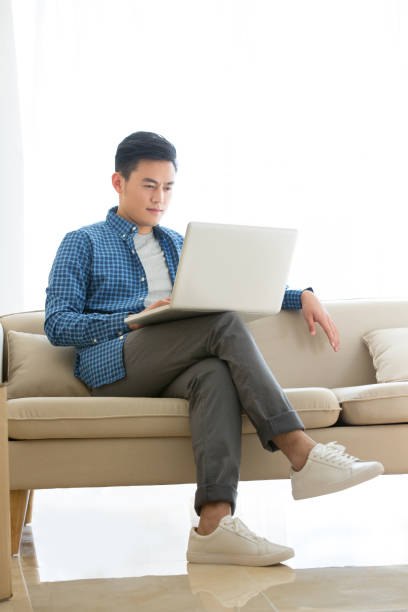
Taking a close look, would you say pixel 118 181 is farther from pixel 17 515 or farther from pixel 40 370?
pixel 17 515

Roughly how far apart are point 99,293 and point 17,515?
0.71 meters

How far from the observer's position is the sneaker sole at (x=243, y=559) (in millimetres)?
1553

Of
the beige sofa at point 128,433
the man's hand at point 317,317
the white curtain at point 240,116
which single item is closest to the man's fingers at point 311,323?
the man's hand at point 317,317

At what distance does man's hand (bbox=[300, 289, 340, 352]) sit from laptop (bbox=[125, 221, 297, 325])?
0.44 m

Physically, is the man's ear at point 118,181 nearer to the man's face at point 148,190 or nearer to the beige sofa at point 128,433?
the man's face at point 148,190

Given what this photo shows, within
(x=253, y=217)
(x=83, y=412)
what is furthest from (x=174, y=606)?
(x=253, y=217)

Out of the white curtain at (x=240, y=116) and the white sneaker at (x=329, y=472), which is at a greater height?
the white curtain at (x=240, y=116)

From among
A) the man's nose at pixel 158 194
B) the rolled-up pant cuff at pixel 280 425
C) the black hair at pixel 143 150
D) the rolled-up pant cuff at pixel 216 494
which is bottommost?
the rolled-up pant cuff at pixel 216 494

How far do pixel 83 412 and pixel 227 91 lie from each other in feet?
7.51

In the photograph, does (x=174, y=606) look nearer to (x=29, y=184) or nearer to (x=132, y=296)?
(x=132, y=296)

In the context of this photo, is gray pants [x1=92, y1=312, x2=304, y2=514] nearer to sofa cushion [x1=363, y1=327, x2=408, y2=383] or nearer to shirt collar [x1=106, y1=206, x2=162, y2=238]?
shirt collar [x1=106, y1=206, x2=162, y2=238]

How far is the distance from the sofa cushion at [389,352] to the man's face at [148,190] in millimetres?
878

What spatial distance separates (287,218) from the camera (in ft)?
11.7

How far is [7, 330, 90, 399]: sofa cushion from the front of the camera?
7.13 feet
